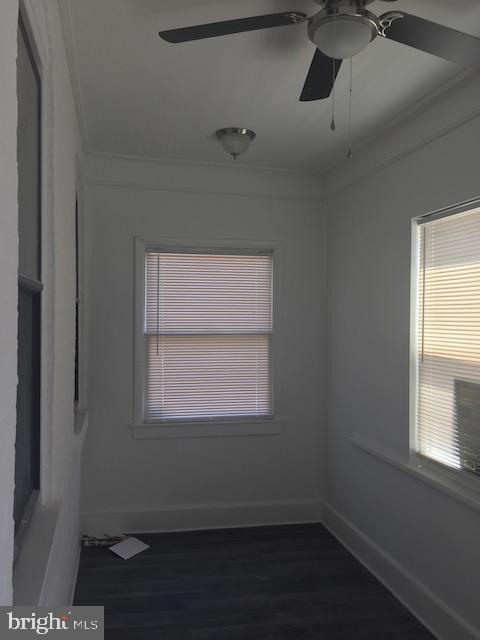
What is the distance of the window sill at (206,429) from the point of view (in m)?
3.77

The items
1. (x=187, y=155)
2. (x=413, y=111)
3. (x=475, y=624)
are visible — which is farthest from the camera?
(x=187, y=155)

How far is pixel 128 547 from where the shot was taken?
3500 millimetres

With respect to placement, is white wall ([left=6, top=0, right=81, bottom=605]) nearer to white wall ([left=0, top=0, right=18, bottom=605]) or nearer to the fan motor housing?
white wall ([left=0, top=0, right=18, bottom=605])

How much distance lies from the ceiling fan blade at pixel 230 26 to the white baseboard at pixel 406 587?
266 centimetres

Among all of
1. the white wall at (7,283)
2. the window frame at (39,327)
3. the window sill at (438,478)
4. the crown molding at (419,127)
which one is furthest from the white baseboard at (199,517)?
the white wall at (7,283)

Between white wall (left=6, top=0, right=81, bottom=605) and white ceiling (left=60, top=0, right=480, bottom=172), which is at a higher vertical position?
white ceiling (left=60, top=0, right=480, bottom=172)

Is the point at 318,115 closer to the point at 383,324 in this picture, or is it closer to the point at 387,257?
the point at 387,257

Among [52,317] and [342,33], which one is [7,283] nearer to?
[52,317]

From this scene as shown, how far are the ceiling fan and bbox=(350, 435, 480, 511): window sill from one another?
188cm

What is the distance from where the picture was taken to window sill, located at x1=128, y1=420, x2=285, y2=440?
12.4ft

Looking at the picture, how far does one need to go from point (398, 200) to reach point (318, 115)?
68 centimetres

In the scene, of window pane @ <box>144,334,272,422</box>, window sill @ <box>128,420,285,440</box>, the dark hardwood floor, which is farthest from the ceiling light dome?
window sill @ <box>128,420,285,440</box>

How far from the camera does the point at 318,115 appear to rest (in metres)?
2.88

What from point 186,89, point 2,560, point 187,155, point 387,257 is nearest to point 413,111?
point 387,257
